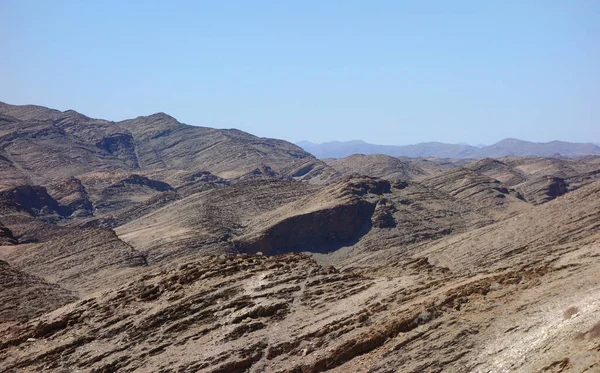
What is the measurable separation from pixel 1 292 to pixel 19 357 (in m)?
13.4

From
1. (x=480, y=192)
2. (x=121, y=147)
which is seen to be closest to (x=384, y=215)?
(x=480, y=192)

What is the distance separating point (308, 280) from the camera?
19953mm

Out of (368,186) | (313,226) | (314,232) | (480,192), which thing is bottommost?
(314,232)

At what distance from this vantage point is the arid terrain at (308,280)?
15.0 meters

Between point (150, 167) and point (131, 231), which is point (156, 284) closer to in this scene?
point (131, 231)

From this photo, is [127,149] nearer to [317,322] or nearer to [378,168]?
[378,168]

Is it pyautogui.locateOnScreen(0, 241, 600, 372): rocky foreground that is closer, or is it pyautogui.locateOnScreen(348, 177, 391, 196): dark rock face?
pyautogui.locateOnScreen(0, 241, 600, 372): rocky foreground

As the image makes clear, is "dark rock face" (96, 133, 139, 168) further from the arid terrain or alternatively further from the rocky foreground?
the rocky foreground

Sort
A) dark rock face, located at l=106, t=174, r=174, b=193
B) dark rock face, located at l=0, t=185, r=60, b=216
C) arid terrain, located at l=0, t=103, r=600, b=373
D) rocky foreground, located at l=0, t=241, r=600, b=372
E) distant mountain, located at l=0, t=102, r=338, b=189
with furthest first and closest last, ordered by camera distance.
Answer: distant mountain, located at l=0, t=102, r=338, b=189 < dark rock face, located at l=106, t=174, r=174, b=193 < dark rock face, located at l=0, t=185, r=60, b=216 < arid terrain, located at l=0, t=103, r=600, b=373 < rocky foreground, located at l=0, t=241, r=600, b=372

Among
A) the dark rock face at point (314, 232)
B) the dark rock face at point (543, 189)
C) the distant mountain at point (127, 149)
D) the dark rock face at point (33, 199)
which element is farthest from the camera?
the distant mountain at point (127, 149)

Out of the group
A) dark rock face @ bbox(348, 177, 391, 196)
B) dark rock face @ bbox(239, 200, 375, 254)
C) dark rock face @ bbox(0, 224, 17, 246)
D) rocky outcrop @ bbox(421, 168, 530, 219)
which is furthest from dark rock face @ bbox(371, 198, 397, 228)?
dark rock face @ bbox(0, 224, 17, 246)

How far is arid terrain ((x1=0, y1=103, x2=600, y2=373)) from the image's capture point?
49.1ft

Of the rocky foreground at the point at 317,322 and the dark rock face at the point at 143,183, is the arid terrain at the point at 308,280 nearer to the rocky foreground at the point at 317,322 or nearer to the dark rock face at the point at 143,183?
the rocky foreground at the point at 317,322

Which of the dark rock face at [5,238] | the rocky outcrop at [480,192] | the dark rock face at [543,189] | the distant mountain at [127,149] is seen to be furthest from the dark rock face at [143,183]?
the dark rock face at [543,189]
